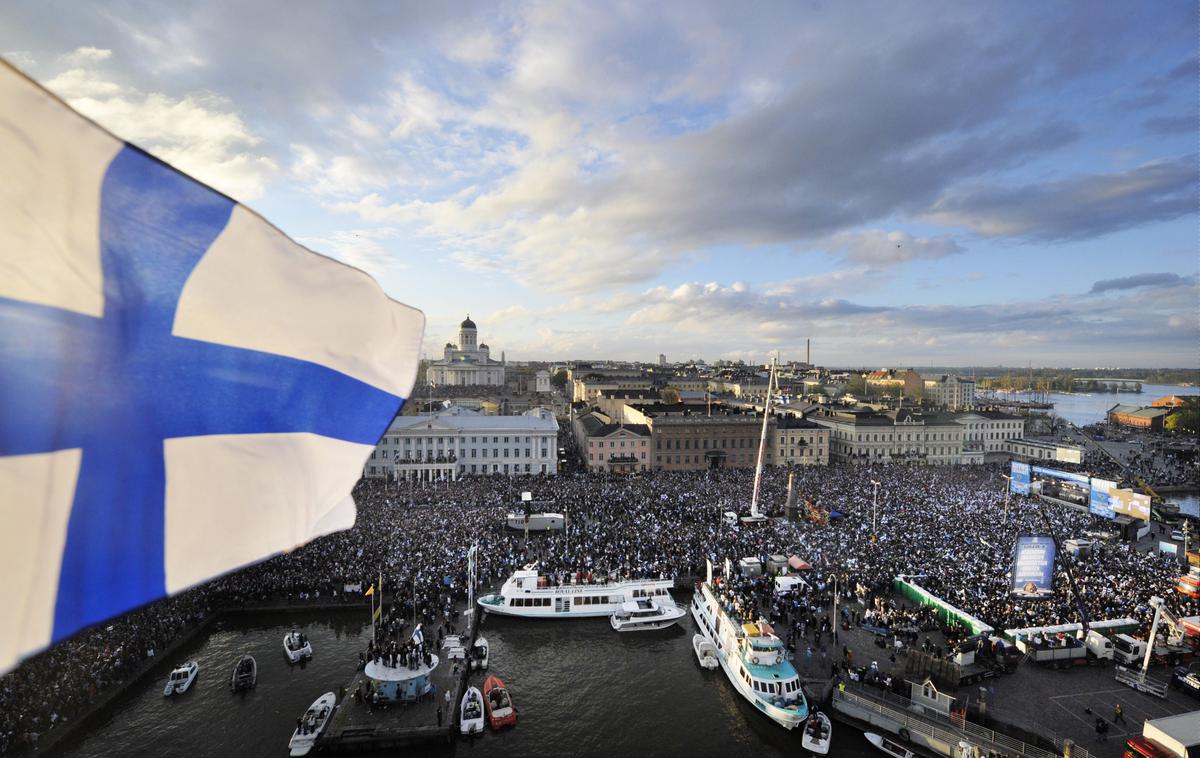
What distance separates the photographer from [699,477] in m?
54.2

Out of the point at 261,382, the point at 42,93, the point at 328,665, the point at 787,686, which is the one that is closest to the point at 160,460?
the point at 261,382

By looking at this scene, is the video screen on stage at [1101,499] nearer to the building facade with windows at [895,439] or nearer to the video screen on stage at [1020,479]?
the video screen on stage at [1020,479]

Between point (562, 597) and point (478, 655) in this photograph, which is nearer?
point (478, 655)

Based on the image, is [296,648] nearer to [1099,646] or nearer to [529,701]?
[529,701]

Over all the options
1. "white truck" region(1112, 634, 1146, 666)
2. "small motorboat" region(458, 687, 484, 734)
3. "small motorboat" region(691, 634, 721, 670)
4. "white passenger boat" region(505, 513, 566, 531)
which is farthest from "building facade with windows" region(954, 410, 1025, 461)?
"small motorboat" region(458, 687, 484, 734)

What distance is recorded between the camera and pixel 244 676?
20.9m

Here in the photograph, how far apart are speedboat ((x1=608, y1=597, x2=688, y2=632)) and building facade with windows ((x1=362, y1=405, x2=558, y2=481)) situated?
30535mm

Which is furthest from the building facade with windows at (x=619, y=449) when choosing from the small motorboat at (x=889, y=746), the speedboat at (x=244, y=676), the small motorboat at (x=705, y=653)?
the small motorboat at (x=889, y=746)

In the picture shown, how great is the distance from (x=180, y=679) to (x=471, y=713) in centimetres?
1083

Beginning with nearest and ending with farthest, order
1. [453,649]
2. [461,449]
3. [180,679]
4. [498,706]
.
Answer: [498,706], [180,679], [453,649], [461,449]

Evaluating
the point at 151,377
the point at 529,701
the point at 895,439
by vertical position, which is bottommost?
the point at 529,701

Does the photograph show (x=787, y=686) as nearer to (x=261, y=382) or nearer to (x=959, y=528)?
(x=261, y=382)

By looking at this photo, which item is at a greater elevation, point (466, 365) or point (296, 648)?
point (466, 365)

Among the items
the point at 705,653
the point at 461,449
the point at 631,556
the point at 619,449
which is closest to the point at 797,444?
the point at 619,449
